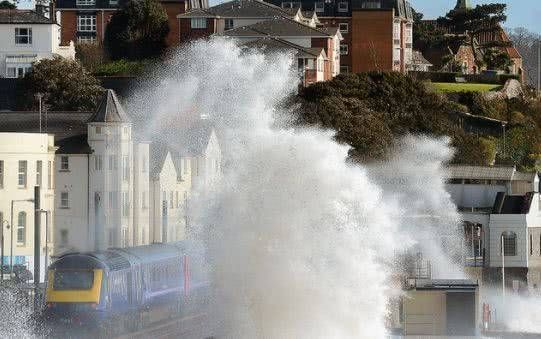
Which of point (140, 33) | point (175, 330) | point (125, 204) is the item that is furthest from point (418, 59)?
point (175, 330)

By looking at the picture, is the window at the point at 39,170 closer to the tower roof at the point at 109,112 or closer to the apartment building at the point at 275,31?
the tower roof at the point at 109,112

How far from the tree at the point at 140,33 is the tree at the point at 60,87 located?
23.4 meters

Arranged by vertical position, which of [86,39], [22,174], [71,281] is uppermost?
[86,39]

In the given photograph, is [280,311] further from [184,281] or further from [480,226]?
[480,226]

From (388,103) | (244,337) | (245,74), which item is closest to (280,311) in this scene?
(244,337)

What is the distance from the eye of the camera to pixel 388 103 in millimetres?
123688

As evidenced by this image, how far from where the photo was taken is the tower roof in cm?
9356

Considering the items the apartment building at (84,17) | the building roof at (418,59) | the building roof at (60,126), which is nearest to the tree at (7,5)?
the apartment building at (84,17)

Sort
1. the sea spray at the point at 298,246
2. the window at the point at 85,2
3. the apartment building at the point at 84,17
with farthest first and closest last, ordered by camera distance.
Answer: the window at the point at 85,2 < the apartment building at the point at 84,17 < the sea spray at the point at 298,246

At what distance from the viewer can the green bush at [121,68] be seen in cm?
13725

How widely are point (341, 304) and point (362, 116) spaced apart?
62691 millimetres

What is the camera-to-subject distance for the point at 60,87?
122 metres

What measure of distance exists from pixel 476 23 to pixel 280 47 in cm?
5318

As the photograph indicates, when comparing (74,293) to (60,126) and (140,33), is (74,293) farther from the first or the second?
(140,33)
